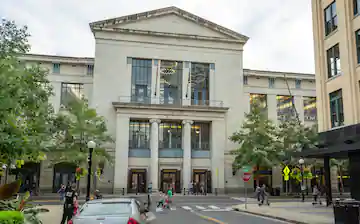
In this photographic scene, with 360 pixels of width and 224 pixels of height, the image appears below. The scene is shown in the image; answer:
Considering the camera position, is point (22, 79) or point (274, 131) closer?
point (22, 79)

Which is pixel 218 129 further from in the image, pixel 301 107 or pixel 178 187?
pixel 301 107

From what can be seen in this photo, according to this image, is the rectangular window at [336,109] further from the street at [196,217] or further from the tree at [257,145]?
the tree at [257,145]

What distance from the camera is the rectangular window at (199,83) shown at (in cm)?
4649

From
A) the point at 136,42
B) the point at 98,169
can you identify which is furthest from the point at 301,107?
the point at 98,169

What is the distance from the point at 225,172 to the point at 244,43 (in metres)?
18.0

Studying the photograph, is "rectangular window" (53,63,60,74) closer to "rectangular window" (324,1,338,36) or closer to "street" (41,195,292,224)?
"street" (41,195,292,224)

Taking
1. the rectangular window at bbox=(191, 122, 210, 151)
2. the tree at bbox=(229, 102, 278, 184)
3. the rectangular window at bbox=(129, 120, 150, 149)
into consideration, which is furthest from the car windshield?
the rectangular window at bbox=(191, 122, 210, 151)

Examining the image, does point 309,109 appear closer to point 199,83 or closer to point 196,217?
point 199,83

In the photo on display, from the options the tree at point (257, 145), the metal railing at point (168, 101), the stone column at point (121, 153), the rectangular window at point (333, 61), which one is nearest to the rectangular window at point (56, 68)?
the metal railing at point (168, 101)

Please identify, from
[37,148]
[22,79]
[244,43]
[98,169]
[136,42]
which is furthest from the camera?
[244,43]

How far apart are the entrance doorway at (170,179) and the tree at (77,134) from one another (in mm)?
9279

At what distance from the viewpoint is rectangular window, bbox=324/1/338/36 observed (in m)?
24.4

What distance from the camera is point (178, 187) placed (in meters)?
43.7

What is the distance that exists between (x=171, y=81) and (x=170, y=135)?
7.10 meters
